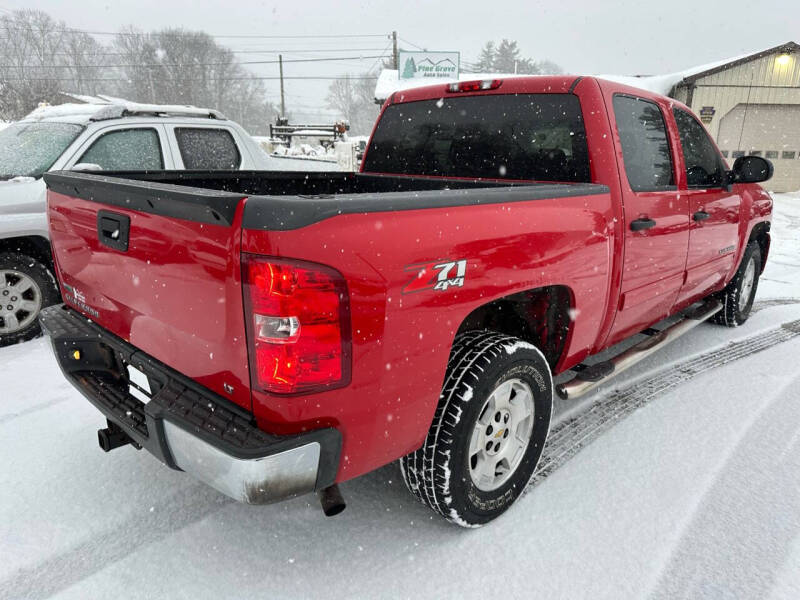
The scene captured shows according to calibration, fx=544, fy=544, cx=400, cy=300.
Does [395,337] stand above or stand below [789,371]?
above

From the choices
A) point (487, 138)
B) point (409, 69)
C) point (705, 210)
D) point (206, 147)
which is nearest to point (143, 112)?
point (206, 147)

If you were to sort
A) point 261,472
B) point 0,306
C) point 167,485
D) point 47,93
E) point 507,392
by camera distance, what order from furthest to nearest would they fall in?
point 47,93 → point 0,306 → point 167,485 → point 507,392 → point 261,472

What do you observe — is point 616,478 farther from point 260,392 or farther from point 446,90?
point 446,90

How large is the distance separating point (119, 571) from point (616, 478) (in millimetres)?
2306

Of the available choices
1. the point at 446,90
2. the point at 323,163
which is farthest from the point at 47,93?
the point at 446,90

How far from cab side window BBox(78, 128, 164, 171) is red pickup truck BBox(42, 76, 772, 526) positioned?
7.19 ft

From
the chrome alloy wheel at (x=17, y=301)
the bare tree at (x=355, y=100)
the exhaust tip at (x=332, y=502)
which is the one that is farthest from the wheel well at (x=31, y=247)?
the bare tree at (x=355, y=100)

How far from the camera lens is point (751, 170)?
13.3 feet

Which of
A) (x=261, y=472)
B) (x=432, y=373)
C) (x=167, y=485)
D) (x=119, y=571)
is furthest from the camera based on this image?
(x=167, y=485)

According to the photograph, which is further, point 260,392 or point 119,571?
point 119,571

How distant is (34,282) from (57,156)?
1.13m

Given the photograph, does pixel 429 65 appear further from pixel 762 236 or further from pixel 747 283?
pixel 747 283

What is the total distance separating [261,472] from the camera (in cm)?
164

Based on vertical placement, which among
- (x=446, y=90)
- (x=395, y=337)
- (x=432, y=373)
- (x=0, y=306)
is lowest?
(x=0, y=306)
